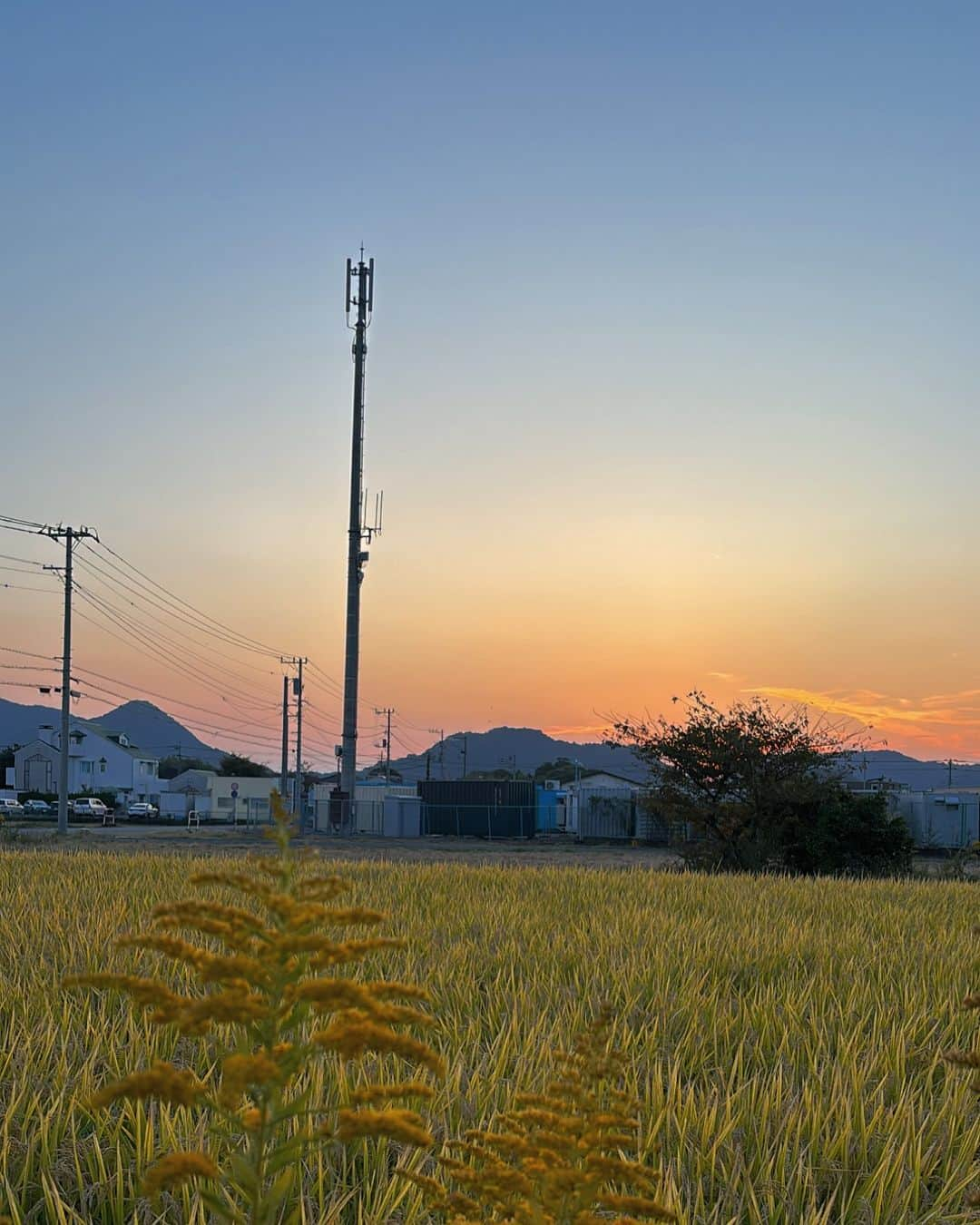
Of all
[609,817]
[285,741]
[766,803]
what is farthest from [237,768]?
[766,803]

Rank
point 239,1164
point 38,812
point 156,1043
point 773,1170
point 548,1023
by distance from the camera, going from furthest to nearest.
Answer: point 38,812 → point 548,1023 → point 156,1043 → point 773,1170 → point 239,1164

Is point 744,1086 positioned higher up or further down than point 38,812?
higher up

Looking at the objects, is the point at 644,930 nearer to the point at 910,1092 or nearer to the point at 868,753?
the point at 910,1092

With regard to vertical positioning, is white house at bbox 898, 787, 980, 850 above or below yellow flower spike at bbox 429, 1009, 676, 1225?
below

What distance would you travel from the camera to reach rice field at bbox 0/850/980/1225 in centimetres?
366

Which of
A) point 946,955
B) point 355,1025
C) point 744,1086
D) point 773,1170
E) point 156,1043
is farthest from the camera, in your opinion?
point 946,955

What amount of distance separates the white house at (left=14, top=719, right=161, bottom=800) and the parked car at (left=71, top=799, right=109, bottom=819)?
94.7 feet

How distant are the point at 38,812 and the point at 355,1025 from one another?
80056mm

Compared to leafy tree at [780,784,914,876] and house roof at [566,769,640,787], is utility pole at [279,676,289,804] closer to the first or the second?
house roof at [566,769,640,787]

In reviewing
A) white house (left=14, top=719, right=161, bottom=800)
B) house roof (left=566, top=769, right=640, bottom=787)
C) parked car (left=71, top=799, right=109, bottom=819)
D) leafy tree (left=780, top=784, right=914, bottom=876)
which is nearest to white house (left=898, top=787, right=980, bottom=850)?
leafy tree (left=780, top=784, right=914, bottom=876)

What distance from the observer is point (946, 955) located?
26.8 ft

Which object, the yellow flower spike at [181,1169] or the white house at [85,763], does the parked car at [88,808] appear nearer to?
the white house at [85,763]

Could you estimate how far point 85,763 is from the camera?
108125mm

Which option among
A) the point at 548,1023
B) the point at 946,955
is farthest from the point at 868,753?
the point at 548,1023
